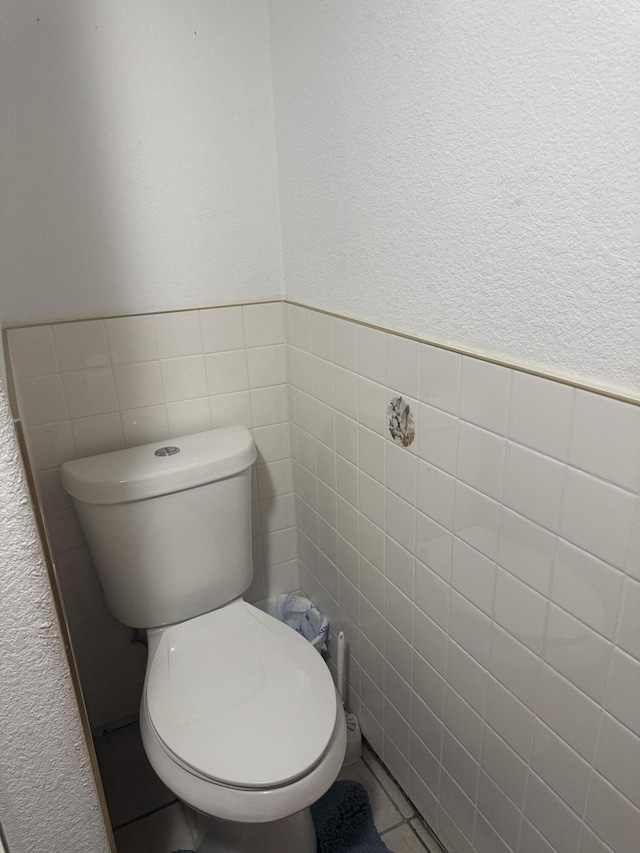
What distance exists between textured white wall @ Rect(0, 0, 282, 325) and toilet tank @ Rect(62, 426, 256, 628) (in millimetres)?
352

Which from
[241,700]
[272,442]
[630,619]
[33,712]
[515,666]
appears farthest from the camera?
[272,442]

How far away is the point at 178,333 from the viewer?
1414mm

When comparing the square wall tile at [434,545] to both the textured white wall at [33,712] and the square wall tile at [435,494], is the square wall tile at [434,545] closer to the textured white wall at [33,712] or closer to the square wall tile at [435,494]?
the square wall tile at [435,494]

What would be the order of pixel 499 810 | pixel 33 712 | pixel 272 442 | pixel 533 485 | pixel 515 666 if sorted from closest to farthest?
1. pixel 33 712
2. pixel 533 485
3. pixel 515 666
4. pixel 499 810
5. pixel 272 442

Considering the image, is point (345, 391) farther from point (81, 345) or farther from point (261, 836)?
point (261, 836)

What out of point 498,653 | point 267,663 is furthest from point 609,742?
point 267,663

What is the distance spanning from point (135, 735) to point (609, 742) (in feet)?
4.22

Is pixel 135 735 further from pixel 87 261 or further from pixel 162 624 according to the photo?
pixel 87 261

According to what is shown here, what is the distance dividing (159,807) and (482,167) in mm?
1549

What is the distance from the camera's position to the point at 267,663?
1.24 meters

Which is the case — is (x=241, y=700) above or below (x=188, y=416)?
below

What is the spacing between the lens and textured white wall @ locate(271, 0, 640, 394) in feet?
2.17

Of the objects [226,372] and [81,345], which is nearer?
[81,345]

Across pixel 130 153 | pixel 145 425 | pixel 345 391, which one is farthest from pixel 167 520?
pixel 130 153
